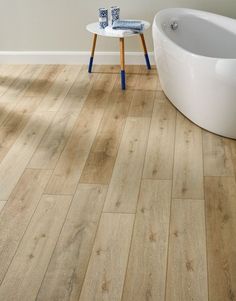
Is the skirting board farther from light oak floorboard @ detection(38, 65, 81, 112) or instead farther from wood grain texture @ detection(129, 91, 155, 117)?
wood grain texture @ detection(129, 91, 155, 117)

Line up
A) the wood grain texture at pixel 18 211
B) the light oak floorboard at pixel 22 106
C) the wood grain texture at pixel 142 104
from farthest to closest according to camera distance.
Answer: the wood grain texture at pixel 142 104 < the light oak floorboard at pixel 22 106 < the wood grain texture at pixel 18 211

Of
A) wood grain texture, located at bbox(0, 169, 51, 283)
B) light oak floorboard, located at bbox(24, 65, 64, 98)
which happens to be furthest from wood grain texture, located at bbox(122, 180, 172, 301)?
light oak floorboard, located at bbox(24, 65, 64, 98)

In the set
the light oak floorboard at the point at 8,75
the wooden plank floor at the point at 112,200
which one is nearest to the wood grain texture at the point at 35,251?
the wooden plank floor at the point at 112,200

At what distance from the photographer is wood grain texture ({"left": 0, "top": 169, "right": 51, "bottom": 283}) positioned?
246 centimetres

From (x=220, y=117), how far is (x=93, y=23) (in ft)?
5.14

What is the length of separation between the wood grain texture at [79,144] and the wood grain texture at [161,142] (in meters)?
0.39

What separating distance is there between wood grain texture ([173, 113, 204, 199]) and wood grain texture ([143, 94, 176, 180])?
0.04 m

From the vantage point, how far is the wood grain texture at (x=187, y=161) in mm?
2826

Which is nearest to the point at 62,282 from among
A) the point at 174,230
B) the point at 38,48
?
the point at 174,230

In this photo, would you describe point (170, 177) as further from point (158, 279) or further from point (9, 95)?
point (9, 95)

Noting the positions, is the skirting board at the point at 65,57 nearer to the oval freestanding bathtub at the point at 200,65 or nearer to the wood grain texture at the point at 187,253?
the oval freestanding bathtub at the point at 200,65

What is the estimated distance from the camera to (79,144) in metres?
3.34

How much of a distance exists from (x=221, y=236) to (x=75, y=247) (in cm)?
70

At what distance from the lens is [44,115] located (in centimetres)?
374
